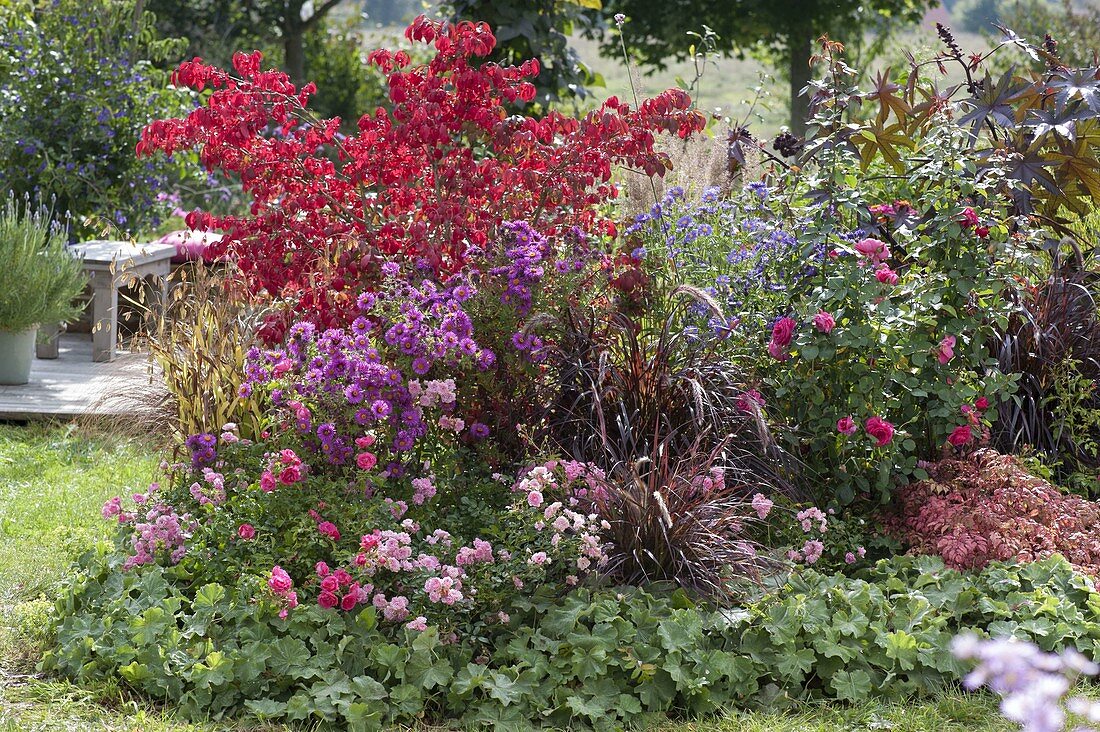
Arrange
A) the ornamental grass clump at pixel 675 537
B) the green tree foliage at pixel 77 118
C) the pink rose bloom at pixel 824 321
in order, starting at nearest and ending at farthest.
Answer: the ornamental grass clump at pixel 675 537 < the pink rose bloom at pixel 824 321 < the green tree foliage at pixel 77 118

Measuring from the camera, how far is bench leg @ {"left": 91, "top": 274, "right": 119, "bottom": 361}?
6816 millimetres

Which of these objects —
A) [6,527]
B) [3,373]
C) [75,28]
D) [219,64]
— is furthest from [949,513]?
[219,64]

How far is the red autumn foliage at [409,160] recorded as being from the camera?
4023 millimetres

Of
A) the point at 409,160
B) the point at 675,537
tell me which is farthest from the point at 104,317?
the point at 675,537

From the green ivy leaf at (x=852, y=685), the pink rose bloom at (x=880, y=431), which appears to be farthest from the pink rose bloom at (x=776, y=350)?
the green ivy leaf at (x=852, y=685)

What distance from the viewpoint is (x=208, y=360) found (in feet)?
14.2

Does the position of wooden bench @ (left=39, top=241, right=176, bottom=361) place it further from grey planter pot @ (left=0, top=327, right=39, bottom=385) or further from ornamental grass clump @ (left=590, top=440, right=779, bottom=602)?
ornamental grass clump @ (left=590, top=440, right=779, bottom=602)

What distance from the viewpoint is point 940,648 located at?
3.10 m

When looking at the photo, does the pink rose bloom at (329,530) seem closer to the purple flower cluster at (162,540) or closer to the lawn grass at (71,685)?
the purple flower cluster at (162,540)

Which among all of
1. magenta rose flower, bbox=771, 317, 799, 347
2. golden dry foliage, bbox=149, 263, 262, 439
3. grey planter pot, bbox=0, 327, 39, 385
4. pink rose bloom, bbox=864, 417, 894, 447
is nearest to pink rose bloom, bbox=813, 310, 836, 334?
magenta rose flower, bbox=771, 317, 799, 347

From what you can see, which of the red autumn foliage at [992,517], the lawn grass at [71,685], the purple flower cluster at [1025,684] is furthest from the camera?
the red autumn foliage at [992,517]

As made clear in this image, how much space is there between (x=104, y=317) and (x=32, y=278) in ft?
3.27

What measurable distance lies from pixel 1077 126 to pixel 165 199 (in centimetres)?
658

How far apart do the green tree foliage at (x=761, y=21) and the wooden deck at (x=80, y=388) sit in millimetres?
10685
